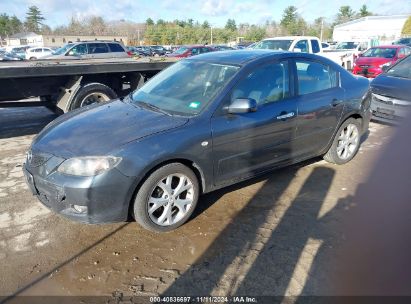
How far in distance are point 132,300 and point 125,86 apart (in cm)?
576

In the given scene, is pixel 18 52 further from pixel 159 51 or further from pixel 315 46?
pixel 315 46

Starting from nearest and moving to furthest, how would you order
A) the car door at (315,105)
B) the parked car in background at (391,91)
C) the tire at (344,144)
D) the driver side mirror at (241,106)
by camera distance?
the driver side mirror at (241,106) < the car door at (315,105) < the tire at (344,144) < the parked car in background at (391,91)

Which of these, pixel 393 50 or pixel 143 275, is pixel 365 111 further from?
pixel 393 50

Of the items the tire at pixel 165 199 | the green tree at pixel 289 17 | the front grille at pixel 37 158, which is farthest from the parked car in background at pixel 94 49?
the green tree at pixel 289 17

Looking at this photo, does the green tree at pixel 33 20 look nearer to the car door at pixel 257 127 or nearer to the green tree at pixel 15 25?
the green tree at pixel 15 25

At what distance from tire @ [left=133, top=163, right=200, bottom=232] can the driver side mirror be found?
743 mm

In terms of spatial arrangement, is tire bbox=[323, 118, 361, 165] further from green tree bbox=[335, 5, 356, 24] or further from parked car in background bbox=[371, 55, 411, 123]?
green tree bbox=[335, 5, 356, 24]

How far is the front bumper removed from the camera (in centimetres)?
309

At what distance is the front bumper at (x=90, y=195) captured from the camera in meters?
3.09

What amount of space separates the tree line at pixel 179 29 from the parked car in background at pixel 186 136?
6558 cm

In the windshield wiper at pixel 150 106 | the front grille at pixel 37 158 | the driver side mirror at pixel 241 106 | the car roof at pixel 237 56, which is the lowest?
the front grille at pixel 37 158

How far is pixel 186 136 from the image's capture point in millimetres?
3426

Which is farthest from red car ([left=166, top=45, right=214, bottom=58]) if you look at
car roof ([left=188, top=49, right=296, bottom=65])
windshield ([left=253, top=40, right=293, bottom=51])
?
car roof ([left=188, top=49, right=296, bottom=65])

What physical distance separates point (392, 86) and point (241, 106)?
4.65 metres
